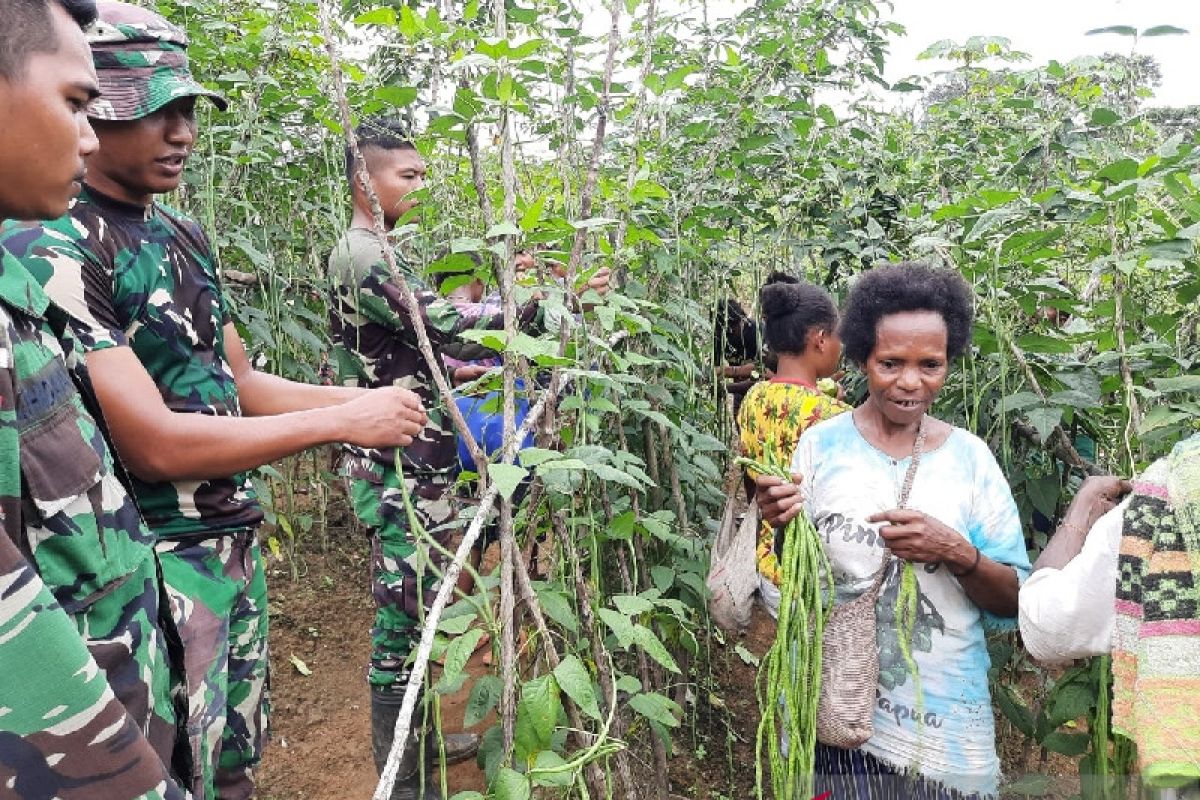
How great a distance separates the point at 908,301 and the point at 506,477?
100 cm

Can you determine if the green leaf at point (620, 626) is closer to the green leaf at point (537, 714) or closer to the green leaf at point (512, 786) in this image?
the green leaf at point (537, 714)

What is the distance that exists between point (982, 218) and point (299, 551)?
352cm

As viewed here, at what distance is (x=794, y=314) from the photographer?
251 centimetres

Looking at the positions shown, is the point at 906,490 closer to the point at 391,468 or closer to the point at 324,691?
the point at 391,468

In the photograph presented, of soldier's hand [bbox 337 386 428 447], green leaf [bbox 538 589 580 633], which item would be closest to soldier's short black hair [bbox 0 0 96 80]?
soldier's hand [bbox 337 386 428 447]

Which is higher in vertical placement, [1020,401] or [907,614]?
[1020,401]

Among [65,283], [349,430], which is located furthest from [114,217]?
[349,430]

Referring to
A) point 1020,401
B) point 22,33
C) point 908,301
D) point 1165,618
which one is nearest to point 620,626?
point 1165,618

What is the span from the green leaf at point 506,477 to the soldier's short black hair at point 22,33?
Result: 2.36ft

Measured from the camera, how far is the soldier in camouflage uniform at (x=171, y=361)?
131 cm

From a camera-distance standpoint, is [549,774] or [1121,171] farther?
[1121,171]

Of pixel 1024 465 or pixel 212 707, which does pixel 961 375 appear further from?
pixel 212 707

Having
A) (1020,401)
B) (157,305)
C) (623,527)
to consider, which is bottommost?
Answer: (623,527)

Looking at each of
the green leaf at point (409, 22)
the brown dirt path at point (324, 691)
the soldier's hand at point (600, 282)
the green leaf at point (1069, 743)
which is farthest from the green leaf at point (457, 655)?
the brown dirt path at point (324, 691)
